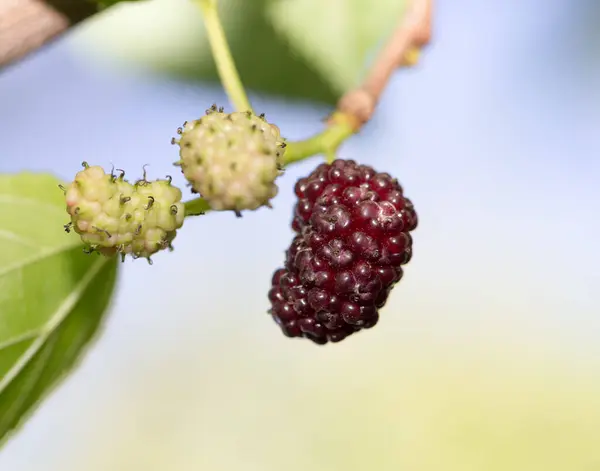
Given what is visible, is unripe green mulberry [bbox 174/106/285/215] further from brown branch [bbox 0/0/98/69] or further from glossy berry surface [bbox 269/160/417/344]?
brown branch [bbox 0/0/98/69]

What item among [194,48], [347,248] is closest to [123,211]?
[347,248]

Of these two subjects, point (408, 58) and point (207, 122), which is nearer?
point (207, 122)

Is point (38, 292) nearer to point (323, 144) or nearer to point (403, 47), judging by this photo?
point (323, 144)

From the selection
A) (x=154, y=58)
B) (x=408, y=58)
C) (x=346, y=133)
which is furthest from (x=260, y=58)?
(x=346, y=133)

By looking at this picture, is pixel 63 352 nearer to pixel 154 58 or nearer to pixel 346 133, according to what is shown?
pixel 346 133

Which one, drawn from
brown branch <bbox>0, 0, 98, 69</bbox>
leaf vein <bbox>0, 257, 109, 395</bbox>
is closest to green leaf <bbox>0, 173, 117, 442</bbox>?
leaf vein <bbox>0, 257, 109, 395</bbox>

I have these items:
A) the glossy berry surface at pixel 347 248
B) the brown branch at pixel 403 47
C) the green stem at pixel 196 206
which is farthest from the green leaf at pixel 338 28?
the green stem at pixel 196 206

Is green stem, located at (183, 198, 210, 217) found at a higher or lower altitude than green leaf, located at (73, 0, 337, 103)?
lower
